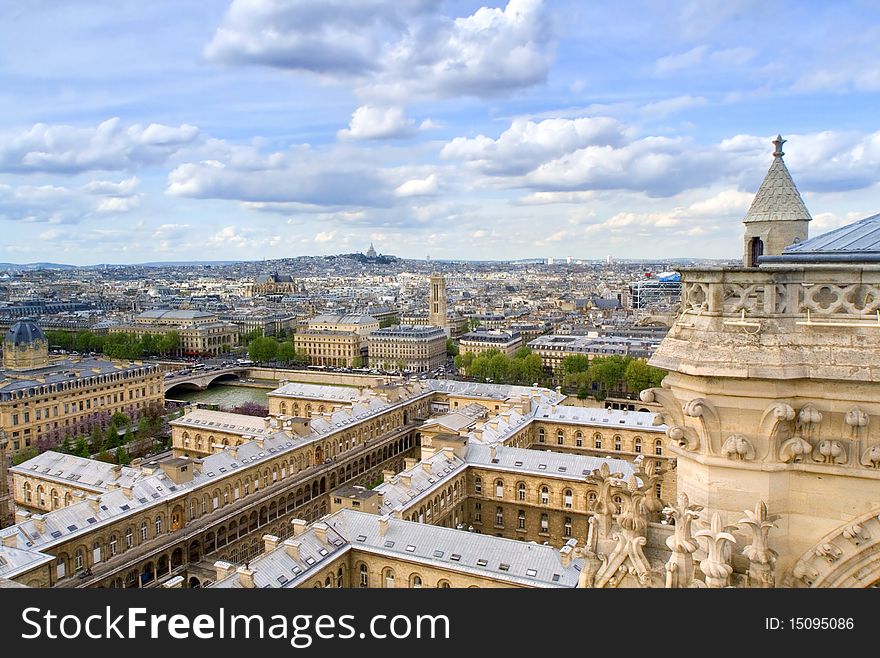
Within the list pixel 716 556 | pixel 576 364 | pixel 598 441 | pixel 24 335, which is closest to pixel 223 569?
pixel 716 556

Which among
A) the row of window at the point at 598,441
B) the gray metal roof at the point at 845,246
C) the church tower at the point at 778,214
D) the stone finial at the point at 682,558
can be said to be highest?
the church tower at the point at 778,214

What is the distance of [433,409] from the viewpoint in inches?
2512

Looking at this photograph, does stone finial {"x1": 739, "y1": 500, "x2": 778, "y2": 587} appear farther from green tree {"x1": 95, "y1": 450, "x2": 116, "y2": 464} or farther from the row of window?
green tree {"x1": 95, "y1": 450, "x2": 116, "y2": 464}

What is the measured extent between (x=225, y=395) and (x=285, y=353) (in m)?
20.3

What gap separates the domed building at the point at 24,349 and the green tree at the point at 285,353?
40.0 m

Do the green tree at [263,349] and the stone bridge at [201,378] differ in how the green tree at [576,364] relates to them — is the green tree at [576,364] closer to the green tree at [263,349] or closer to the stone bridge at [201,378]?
the stone bridge at [201,378]

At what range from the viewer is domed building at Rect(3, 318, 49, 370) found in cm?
7169

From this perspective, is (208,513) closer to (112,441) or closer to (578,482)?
(578,482)

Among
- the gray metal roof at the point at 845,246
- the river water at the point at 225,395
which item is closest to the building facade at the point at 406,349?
the river water at the point at 225,395

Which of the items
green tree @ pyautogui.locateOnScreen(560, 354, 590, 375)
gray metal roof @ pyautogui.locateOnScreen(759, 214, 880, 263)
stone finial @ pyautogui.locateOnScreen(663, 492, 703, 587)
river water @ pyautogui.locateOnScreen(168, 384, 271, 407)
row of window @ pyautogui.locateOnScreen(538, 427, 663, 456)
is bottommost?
river water @ pyautogui.locateOnScreen(168, 384, 271, 407)

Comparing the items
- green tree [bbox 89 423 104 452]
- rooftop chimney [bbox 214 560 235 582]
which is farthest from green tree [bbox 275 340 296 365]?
rooftop chimney [bbox 214 560 235 582]

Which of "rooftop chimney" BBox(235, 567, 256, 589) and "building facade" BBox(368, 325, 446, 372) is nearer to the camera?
"rooftop chimney" BBox(235, 567, 256, 589)

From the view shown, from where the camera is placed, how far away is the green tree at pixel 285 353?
365ft

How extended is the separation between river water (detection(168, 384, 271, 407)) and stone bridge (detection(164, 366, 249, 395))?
1.08 metres
